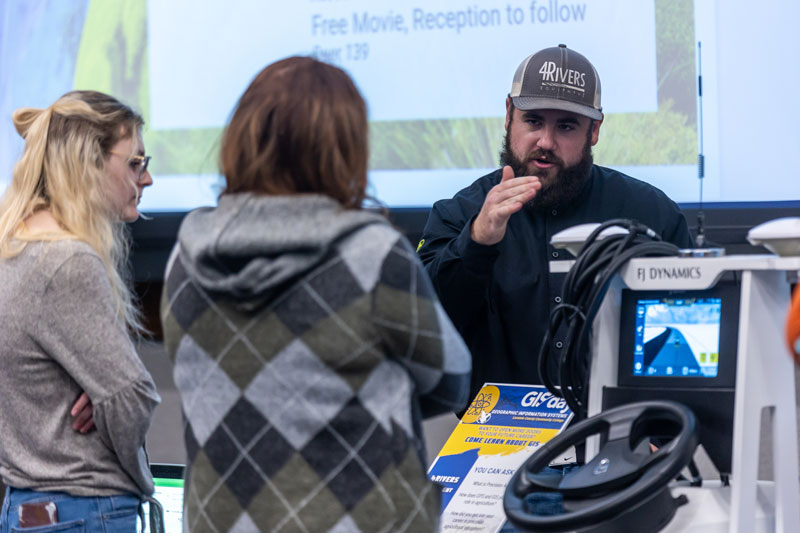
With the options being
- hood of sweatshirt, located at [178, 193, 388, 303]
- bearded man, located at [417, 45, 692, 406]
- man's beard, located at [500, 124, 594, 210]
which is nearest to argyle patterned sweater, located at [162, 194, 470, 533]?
hood of sweatshirt, located at [178, 193, 388, 303]

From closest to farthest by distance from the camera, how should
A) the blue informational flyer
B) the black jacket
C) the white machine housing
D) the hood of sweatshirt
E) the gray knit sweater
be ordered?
the hood of sweatshirt, the white machine housing, the gray knit sweater, the blue informational flyer, the black jacket

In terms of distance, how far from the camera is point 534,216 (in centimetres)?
225

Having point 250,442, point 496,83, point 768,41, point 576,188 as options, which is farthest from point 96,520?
point 768,41

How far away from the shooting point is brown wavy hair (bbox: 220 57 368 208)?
1274 millimetres

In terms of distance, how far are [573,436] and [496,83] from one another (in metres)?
1.75

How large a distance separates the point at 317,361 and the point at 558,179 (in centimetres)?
113

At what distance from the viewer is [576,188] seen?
7.29 feet

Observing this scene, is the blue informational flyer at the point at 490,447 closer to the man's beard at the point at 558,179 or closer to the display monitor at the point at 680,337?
the display monitor at the point at 680,337

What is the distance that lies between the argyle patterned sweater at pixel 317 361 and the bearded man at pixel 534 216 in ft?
2.67

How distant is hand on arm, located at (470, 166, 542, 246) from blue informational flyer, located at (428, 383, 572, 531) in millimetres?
305

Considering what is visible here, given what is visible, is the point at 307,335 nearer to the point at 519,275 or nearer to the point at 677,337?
the point at 677,337


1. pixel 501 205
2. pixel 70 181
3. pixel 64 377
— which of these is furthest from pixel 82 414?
pixel 501 205

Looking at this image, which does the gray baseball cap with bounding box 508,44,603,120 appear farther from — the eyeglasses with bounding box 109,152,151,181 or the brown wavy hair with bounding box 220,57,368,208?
the brown wavy hair with bounding box 220,57,368,208

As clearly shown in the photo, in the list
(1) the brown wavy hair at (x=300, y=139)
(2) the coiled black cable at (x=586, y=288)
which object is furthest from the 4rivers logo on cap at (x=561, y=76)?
(1) the brown wavy hair at (x=300, y=139)
